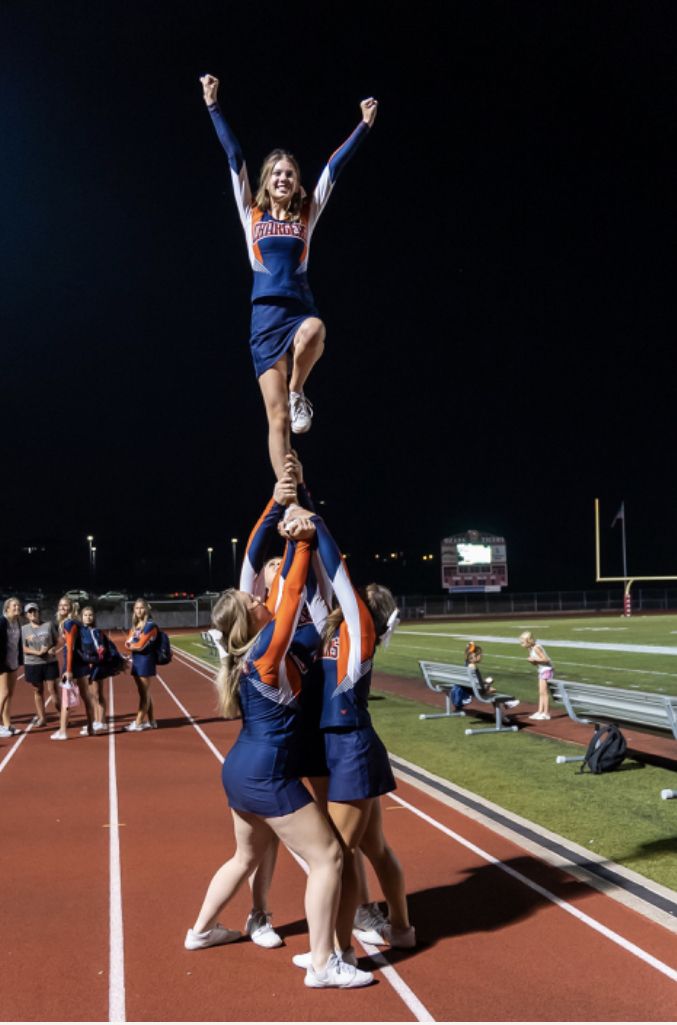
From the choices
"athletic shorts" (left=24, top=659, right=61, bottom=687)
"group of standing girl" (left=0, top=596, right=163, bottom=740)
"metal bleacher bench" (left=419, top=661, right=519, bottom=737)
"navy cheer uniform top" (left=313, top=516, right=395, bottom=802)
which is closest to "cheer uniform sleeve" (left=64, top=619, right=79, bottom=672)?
"group of standing girl" (left=0, top=596, right=163, bottom=740)

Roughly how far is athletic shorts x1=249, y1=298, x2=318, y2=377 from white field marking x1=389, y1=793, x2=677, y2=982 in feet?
11.7

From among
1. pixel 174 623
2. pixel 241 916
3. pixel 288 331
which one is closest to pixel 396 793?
pixel 241 916

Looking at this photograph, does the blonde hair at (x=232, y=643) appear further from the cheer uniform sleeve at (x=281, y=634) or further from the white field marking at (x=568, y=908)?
the white field marking at (x=568, y=908)

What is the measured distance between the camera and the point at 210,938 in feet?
16.4

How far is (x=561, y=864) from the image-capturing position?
6535 millimetres

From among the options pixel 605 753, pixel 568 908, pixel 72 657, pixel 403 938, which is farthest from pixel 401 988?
pixel 72 657

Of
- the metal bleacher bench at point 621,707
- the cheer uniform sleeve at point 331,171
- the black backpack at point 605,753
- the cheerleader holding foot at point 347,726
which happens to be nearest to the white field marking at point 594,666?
the metal bleacher bench at point 621,707

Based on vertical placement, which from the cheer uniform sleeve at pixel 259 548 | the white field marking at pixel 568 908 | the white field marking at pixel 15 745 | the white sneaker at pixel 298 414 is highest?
the white sneaker at pixel 298 414

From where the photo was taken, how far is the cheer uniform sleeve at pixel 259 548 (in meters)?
4.65

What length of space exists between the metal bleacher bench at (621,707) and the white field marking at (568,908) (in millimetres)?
2301

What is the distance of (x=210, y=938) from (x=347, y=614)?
2039 mm

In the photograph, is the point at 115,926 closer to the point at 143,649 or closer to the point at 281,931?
the point at 281,931

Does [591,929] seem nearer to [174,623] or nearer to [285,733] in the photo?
[285,733]

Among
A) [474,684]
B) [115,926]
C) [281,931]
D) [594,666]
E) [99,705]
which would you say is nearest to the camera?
[281,931]
